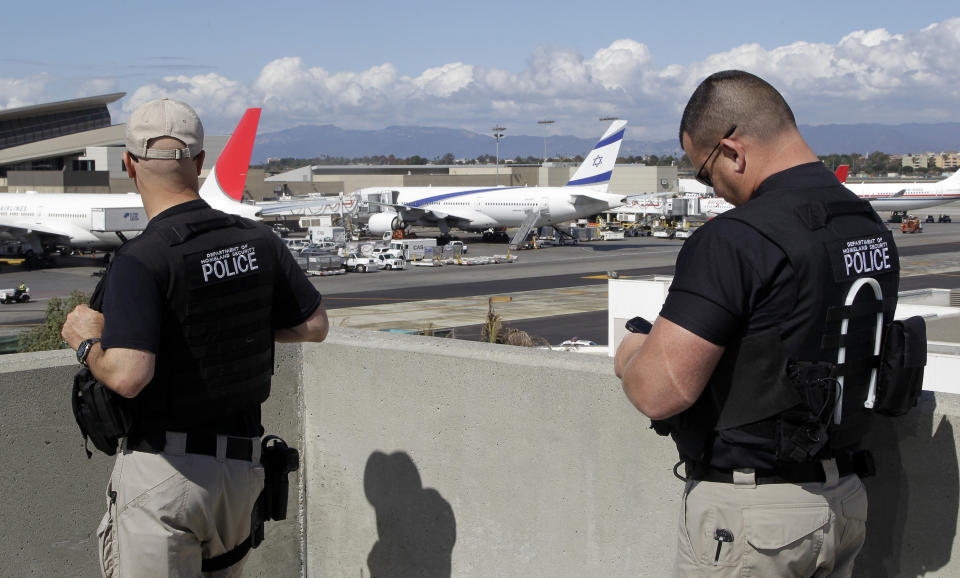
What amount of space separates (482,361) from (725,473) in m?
1.71

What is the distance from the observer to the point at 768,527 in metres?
2.78

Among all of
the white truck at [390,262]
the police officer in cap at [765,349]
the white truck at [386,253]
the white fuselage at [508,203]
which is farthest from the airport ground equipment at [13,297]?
the police officer in cap at [765,349]

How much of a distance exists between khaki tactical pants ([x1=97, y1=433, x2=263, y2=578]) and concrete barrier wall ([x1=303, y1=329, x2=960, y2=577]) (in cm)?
146

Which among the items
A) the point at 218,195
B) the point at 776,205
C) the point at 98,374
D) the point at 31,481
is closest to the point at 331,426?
the point at 31,481

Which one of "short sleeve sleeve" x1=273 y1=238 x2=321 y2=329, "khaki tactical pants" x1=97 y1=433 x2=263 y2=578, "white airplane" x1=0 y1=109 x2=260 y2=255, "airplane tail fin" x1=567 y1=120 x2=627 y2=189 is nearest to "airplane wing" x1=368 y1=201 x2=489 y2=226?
"airplane tail fin" x1=567 y1=120 x2=627 y2=189

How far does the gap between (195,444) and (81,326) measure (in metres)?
0.54

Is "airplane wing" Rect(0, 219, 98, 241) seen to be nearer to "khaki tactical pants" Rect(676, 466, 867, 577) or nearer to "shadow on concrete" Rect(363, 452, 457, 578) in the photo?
"shadow on concrete" Rect(363, 452, 457, 578)

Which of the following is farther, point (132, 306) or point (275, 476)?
point (275, 476)

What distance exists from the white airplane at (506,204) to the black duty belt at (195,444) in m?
55.9

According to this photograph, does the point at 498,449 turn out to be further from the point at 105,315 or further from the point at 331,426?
the point at 105,315

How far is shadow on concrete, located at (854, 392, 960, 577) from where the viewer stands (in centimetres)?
335

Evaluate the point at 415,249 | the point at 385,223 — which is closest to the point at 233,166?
the point at 415,249

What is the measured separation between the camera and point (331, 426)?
4.90 meters

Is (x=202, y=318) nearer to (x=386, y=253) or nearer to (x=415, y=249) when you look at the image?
(x=386, y=253)
